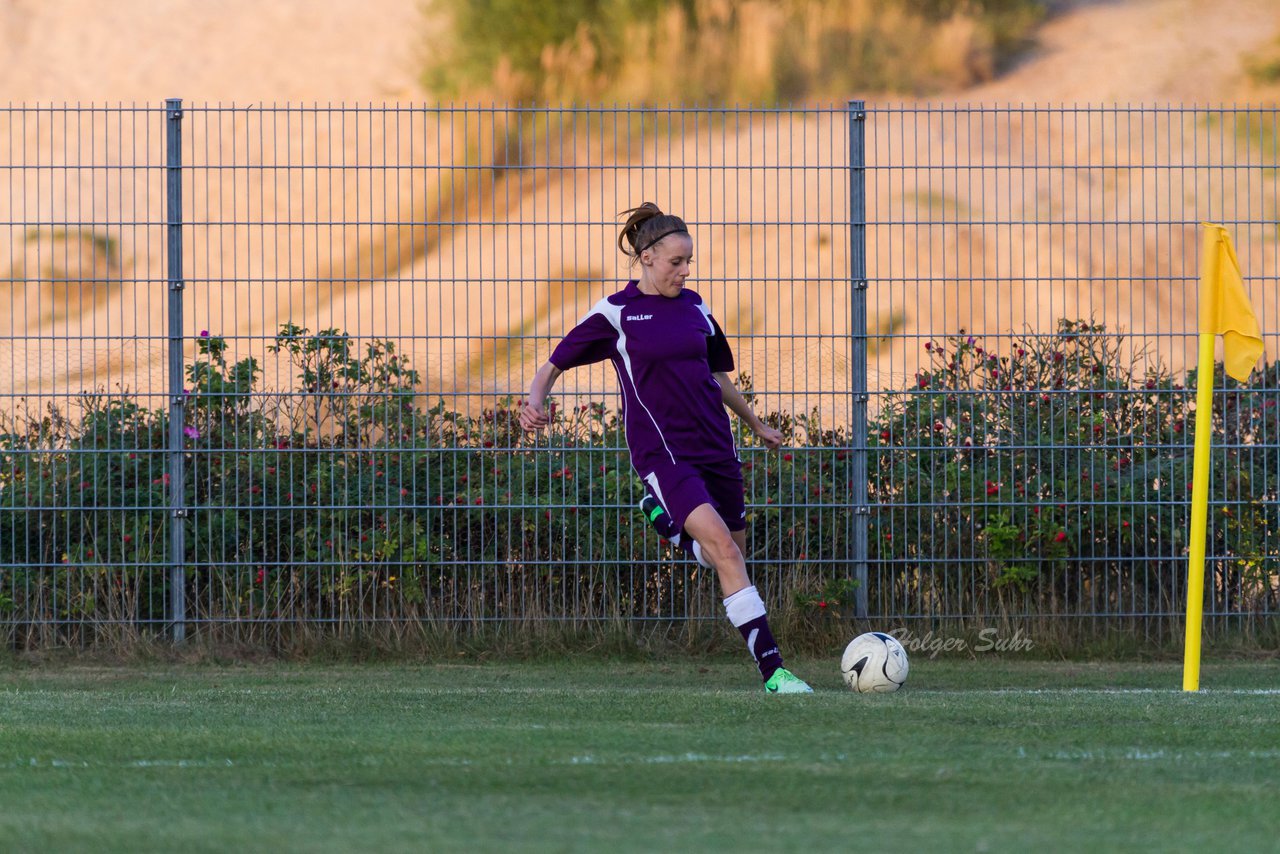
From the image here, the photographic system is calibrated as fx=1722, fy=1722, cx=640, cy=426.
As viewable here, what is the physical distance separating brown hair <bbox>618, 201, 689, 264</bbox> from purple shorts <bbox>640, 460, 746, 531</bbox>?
857 mm

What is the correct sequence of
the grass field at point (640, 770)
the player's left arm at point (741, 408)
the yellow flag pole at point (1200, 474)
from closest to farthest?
the grass field at point (640, 770)
the yellow flag pole at point (1200, 474)
the player's left arm at point (741, 408)

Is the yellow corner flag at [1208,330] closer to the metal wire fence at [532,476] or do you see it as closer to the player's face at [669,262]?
the metal wire fence at [532,476]

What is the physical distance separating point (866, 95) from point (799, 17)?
1.55 meters

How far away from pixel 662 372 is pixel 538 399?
50cm

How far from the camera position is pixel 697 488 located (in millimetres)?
6570

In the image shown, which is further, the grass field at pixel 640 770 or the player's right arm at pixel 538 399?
the player's right arm at pixel 538 399

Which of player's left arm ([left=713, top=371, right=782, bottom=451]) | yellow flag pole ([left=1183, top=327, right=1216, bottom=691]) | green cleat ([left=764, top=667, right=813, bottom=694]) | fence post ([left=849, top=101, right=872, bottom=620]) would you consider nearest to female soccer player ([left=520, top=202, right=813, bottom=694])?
green cleat ([left=764, top=667, right=813, bottom=694])

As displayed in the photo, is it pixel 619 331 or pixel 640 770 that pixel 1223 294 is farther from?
pixel 640 770

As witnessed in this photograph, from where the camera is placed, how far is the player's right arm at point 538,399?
661cm

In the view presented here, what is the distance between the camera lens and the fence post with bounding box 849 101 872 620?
8.62 metres

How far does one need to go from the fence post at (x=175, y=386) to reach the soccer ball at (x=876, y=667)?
140 inches

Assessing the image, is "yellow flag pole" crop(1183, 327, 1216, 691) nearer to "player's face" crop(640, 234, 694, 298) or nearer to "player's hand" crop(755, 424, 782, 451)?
"player's hand" crop(755, 424, 782, 451)

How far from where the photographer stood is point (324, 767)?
4.65 metres

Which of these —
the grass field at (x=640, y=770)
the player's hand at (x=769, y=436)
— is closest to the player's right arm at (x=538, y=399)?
the player's hand at (x=769, y=436)
